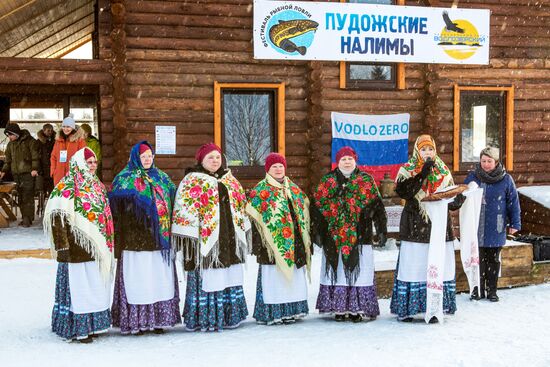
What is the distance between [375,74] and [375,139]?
3.45 ft

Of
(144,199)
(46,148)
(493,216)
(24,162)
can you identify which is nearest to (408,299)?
(493,216)

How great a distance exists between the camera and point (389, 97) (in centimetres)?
1122

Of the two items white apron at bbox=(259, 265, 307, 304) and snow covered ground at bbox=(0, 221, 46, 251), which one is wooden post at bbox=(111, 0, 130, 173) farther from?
white apron at bbox=(259, 265, 307, 304)

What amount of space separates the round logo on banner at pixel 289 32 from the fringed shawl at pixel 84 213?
5499mm

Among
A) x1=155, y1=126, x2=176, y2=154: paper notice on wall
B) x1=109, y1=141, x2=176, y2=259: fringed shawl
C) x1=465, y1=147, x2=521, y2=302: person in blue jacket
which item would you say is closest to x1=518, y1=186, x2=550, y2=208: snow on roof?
x1=465, y1=147, x2=521, y2=302: person in blue jacket

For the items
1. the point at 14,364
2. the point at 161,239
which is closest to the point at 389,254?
the point at 161,239

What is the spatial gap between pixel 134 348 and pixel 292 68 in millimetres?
6365

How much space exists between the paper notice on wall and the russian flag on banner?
8.18 ft

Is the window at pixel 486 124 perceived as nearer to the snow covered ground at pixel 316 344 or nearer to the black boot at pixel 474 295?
the black boot at pixel 474 295

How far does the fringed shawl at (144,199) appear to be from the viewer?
5.69 m

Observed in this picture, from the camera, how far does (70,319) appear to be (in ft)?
18.2

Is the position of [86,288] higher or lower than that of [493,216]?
lower

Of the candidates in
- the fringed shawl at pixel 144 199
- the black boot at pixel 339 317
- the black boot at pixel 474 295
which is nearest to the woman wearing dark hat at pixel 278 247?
the black boot at pixel 339 317

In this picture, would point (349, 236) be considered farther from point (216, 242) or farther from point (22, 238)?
point (22, 238)
